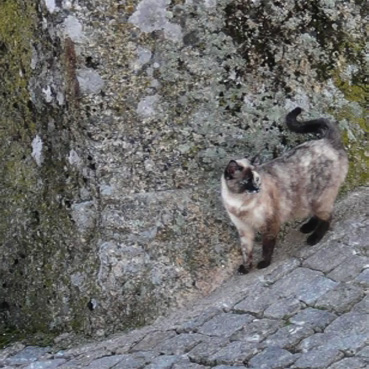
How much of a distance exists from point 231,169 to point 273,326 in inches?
41.4

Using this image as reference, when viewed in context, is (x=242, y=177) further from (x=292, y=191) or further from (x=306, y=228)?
(x=306, y=228)

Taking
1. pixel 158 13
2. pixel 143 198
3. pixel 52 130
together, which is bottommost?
pixel 143 198

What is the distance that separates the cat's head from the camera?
18.5ft

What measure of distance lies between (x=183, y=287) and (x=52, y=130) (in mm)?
1340

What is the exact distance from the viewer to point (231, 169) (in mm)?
5641

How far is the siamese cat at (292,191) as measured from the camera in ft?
19.0

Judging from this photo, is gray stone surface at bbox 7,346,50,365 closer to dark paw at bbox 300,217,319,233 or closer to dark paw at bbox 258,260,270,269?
dark paw at bbox 258,260,270,269

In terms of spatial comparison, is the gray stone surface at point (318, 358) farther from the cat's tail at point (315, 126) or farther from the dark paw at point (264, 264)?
the cat's tail at point (315, 126)

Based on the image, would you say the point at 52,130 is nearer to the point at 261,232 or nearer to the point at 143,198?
the point at 143,198

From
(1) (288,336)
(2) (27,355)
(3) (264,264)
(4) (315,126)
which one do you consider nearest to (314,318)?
(1) (288,336)

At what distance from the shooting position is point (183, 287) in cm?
583

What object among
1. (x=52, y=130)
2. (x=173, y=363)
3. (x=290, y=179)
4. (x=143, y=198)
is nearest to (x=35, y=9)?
(x=52, y=130)

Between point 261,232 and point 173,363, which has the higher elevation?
point 261,232

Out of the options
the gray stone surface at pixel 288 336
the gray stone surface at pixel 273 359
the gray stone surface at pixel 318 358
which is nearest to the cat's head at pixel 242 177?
the gray stone surface at pixel 288 336
